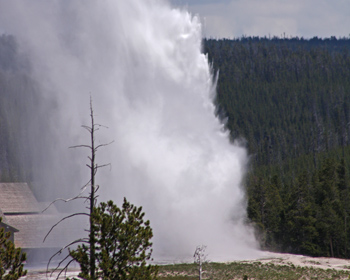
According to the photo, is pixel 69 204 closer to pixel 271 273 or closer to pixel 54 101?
pixel 54 101

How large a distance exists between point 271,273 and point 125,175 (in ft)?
61.7

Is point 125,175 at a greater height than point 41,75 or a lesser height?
lesser

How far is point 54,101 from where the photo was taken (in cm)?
6512

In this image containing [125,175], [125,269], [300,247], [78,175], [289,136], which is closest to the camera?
[125,269]

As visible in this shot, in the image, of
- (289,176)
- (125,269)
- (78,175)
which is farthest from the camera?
(289,176)

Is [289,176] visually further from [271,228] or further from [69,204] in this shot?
[69,204]

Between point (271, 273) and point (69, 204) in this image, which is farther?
point (69, 204)

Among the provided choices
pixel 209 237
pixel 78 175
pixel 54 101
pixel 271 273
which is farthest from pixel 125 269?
pixel 54 101

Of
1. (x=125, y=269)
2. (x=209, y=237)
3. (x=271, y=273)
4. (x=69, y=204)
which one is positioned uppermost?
(x=69, y=204)

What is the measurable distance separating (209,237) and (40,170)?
25.3 metres

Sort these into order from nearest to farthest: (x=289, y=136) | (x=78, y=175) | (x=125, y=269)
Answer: (x=125, y=269) < (x=78, y=175) < (x=289, y=136)

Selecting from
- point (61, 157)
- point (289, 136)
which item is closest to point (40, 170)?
point (61, 157)

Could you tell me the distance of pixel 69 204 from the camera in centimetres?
6081

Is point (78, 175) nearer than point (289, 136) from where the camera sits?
Yes
